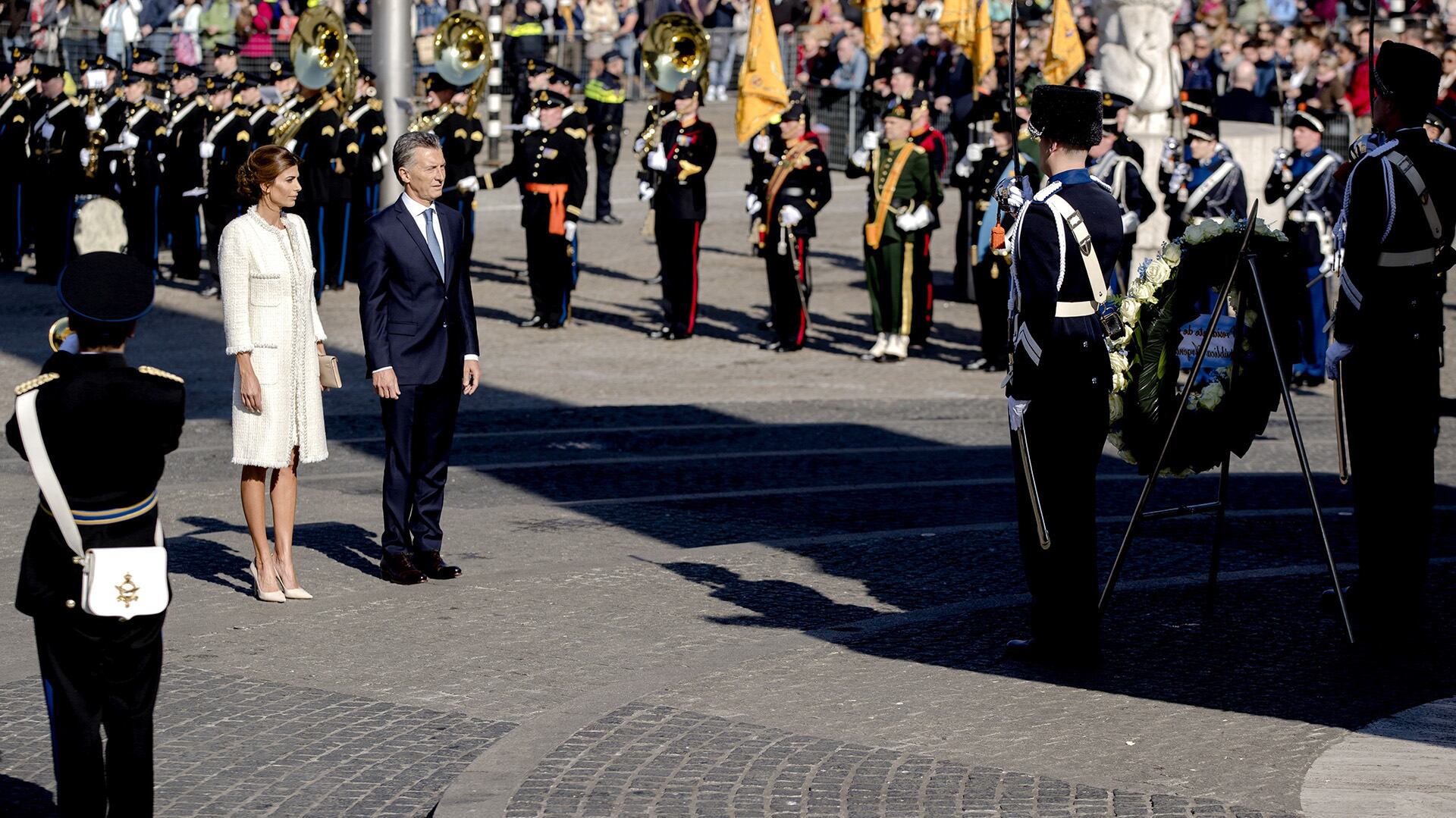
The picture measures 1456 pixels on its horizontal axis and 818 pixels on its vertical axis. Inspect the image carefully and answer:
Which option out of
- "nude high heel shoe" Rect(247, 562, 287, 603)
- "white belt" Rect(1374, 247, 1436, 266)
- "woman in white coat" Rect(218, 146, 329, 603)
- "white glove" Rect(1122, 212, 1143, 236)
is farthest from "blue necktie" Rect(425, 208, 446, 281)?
"white glove" Rect(1122, 212, 1143, 236)

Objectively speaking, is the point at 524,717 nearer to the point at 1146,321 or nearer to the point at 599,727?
the point at 599,727

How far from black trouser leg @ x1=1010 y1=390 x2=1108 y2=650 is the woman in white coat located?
288 centimetres

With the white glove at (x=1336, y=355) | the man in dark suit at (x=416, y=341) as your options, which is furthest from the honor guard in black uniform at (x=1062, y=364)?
the man in dark suit at (x=416, y=341)

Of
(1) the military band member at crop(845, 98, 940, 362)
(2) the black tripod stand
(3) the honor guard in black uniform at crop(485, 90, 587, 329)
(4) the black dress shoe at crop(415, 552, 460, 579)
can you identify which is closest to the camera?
(2) the black tripod stand

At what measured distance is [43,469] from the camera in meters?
5.45

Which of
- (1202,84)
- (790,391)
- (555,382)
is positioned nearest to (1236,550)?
(790,391)

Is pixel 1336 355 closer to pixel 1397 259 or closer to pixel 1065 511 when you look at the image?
pixel 1397 259

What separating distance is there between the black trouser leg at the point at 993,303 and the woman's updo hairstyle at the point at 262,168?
24.0 ft

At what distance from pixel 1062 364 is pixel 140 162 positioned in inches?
548

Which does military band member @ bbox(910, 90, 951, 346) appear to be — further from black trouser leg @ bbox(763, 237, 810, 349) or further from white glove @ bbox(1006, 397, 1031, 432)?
white glove @ bbox(1006, 397, 1031, 432)

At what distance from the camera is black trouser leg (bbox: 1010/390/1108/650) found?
24.0 feet

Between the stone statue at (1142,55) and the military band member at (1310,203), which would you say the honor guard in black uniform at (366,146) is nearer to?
the stone statue at (1142,55)

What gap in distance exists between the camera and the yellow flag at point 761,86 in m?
17.7

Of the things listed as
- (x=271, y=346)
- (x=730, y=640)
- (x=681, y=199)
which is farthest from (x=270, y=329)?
(x=681, y=199)
